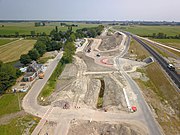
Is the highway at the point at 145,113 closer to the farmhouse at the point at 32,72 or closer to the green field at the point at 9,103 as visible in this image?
the green field at the point at 9,103

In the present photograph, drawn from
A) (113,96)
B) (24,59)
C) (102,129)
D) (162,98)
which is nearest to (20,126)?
(102,129)

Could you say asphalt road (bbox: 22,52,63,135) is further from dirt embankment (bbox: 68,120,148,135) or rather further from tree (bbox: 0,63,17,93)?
dirt embankment (bbox: 68,120,148,135)

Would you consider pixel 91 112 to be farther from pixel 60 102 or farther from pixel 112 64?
pixel 112 64

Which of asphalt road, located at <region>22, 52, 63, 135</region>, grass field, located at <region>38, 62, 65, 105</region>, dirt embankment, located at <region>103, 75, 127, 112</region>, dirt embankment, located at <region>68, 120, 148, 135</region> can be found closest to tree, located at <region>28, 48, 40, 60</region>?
grass field, located at <region>38, 62, 65, 105</region>

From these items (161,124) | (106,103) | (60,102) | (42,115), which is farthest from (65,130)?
(161,124)

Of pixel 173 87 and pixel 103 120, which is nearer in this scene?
pixel 103 120

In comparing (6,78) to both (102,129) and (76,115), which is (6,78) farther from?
(102,129)

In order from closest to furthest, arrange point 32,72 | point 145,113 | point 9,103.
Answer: point 145,113, point 9,103, point 32,72

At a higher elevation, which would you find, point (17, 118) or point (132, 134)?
point (132, 134)
